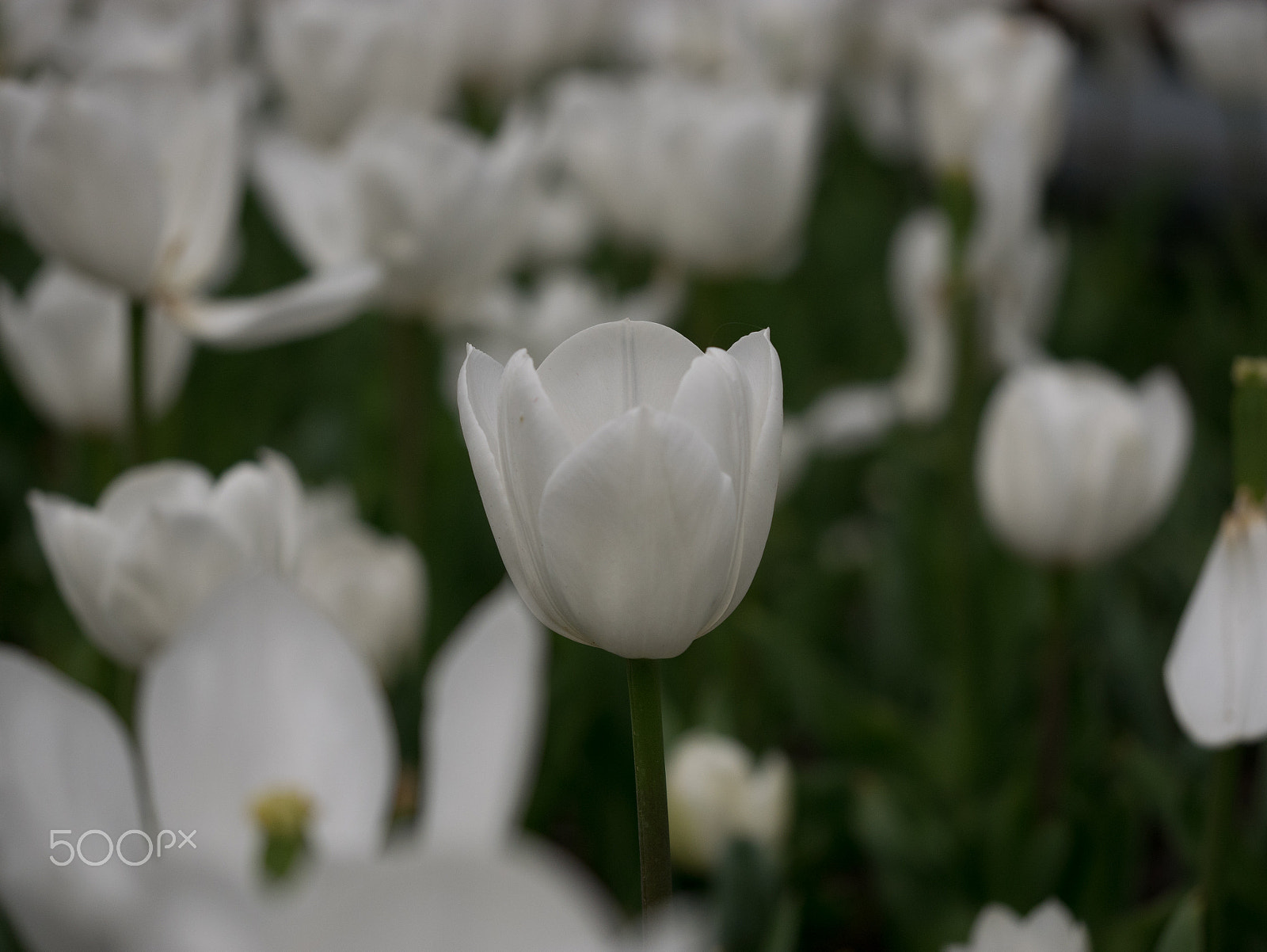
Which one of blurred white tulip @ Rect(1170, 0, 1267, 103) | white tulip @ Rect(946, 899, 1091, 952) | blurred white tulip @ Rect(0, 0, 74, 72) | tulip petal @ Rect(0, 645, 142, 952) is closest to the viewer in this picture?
tulip petal @ Rect(0, 645, 142, 952)

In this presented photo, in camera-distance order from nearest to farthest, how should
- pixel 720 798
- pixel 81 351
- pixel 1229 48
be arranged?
pixel 720 798, pixel 81 351, pixel 1229 48

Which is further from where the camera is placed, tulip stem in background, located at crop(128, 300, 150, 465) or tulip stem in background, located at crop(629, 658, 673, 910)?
tulip stem in background, located at crop(128, 300, 150, 465)

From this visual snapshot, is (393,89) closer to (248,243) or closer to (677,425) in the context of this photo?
(677,425)

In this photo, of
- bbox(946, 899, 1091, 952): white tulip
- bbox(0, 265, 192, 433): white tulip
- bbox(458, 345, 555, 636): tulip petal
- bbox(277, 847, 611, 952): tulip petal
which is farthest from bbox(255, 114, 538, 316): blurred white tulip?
bbox(277, 847, 611, 952): tulip petal

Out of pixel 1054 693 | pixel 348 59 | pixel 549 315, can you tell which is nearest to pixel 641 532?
pixel 1054 693

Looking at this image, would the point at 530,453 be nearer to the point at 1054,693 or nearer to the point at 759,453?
the point at 759,453

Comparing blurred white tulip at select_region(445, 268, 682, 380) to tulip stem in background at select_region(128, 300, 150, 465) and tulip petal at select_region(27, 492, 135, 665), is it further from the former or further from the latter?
tulip petal at select_region(27, 492, 135, 665)
